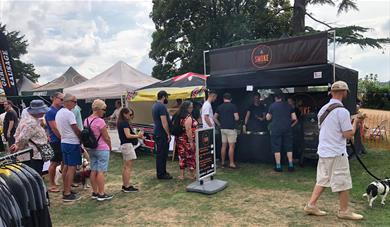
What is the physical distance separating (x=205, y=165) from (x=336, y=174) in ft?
7.43

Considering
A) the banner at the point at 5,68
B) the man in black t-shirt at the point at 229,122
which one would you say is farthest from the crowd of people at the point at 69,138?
the banner at the point at 5,68

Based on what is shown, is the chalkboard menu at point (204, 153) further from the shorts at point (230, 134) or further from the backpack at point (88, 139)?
the backpack at point (88, 139)

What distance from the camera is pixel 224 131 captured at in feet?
24.5

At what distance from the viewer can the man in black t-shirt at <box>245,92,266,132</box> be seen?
26.0ft

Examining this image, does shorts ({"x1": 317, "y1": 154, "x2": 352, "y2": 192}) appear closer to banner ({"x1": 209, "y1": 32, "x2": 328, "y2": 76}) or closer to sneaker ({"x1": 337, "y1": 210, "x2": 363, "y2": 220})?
sneaker ({"x1": 337, "y1": 210, "x2": 363, "y2": 220})

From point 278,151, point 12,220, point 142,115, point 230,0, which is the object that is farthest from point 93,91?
point 230,0

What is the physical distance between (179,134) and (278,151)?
81.0 inches

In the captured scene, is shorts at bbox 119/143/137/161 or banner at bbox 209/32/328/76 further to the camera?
banner at bbox 209/32/328/76

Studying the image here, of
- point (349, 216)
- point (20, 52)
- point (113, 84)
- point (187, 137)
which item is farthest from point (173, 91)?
point (20, 52)

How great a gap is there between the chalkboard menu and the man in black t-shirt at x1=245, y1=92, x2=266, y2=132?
2.16 meters

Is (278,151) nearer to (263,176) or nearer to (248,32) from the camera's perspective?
(263,176)

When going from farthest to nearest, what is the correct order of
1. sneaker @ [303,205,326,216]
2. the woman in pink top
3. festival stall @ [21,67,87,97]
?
1. festival stall @ [21,67,87,97]
2. the woman in pink top
3. sneaker @ [303,205,326,216]

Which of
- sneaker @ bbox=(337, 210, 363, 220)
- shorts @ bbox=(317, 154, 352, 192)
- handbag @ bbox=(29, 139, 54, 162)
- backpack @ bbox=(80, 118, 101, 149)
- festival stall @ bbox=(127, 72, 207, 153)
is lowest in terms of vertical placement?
sneaker @ bbox=(337, 210, 363, 220)

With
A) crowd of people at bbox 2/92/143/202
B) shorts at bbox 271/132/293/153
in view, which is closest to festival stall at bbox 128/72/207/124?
shorts at bbox 271/132/293/153
